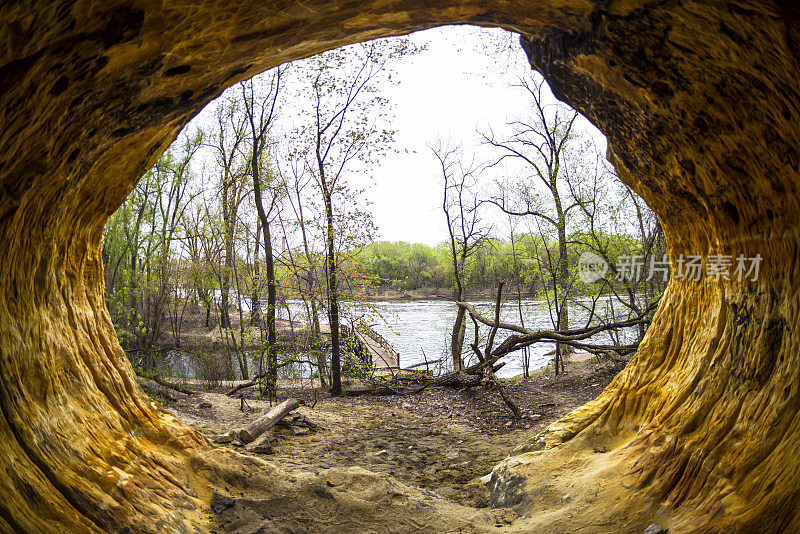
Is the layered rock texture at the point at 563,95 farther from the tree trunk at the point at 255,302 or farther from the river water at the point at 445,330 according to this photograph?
the river water at the point at 445,330

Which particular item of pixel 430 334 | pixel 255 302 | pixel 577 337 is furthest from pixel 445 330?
pixel 577 337

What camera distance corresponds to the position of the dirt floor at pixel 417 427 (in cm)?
609

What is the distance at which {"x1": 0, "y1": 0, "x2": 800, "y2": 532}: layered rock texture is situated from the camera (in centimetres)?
259

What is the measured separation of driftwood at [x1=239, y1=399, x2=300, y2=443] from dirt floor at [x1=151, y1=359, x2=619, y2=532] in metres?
0.20

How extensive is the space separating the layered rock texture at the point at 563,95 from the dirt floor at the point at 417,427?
1.29 m

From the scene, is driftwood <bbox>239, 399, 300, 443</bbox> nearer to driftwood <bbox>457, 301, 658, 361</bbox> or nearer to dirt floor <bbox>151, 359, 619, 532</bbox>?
dirt floor <bbox>151, 359, 619, 532</bbox>

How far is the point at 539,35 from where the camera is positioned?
4379 mm

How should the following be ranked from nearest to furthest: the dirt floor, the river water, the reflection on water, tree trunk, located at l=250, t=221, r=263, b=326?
the dirt floor → tree trunk, located at l=250, t=221, r=263, b=326 → the reflection on water → the river water

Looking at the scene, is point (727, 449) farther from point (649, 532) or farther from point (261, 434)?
point (261, 434)

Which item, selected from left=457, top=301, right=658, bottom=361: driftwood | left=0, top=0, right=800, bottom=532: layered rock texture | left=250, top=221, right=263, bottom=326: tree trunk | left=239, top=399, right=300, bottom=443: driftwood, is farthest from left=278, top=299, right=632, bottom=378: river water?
left=0, top=0, right=800, bottom=532: layered rock texture

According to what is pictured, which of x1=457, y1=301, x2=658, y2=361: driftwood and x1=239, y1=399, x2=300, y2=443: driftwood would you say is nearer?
Result: x1=239, y1=399, x2=300, y2=443: driftwood

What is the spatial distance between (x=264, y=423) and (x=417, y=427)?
2879mm

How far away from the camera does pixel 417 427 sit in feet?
27.5

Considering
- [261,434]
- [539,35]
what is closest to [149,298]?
[261,434]
